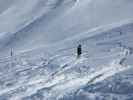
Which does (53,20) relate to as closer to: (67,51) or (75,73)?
(67,51)

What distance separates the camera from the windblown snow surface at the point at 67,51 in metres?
15.4

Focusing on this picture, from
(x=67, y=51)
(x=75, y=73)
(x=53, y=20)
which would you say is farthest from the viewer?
(x=53, y=20)

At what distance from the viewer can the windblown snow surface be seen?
15438 millimetres

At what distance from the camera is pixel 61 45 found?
90.3 feet

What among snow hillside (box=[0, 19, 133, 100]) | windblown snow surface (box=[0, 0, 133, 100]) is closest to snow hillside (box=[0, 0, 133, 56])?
windblown snow surface (box=[0, 0, 133, 100])

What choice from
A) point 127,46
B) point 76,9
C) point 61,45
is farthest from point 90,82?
point 76,9

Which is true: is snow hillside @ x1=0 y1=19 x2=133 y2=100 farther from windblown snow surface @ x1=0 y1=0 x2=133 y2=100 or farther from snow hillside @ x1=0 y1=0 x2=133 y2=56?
snow hillside @ x1=0 y1=0 x2=133 y2=56

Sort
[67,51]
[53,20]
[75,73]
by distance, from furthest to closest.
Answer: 1. [53,20]
2. [67,51]
3. [75,73]

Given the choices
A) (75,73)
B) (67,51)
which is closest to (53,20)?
(67,51)

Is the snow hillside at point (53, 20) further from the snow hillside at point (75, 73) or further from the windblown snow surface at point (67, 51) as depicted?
the snow hillside at point (75, 73)

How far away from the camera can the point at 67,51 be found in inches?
952

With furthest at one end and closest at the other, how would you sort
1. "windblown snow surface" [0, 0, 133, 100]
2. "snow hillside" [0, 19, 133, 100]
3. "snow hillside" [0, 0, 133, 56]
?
1. "snow hillside" [0, 0, 133, 56]
2. "windblown snow surface" [0, 0, 133, 100]
3. "snow hillside" [0, 19, 133, 100]

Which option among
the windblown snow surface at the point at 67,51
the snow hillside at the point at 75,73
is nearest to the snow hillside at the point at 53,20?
the windblown snow surface at the point at 67,51

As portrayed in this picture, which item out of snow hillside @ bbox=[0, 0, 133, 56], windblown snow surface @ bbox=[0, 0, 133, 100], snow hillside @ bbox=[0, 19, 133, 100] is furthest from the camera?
snow hillside @ bbox=[0, 0, 133, 56]
